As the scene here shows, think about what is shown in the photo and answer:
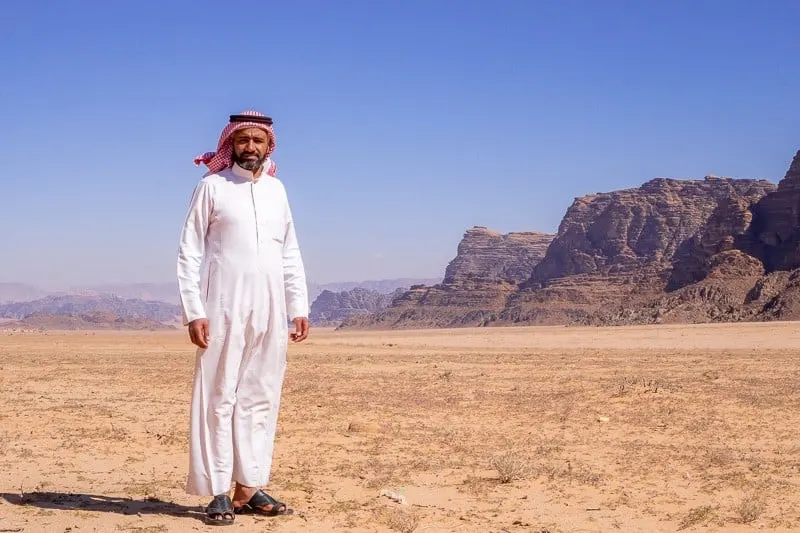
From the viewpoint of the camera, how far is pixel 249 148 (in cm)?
520

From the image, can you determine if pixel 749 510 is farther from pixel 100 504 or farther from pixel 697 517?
pixel 100 504

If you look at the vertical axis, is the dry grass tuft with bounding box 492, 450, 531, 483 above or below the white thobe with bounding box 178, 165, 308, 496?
below

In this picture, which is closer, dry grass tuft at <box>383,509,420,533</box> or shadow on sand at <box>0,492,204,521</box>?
dry grass tuft at <box>383,509,420,533</box>

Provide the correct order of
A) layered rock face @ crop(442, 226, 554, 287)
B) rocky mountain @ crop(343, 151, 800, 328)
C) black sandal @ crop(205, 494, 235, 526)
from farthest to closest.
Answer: layered rock face @ crop(442, 226, 554, 287), rocky mountain @ crop(343, 151, 800, 328), black sandal @ crop(205, 494, 235, 526)

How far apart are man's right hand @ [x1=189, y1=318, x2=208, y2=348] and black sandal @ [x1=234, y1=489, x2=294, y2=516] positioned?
95 cm

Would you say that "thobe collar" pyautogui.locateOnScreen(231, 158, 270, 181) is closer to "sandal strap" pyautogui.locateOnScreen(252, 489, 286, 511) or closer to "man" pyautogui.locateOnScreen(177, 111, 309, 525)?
"man" pyautogui.locateOnScreen(177, 111, 309, 525)

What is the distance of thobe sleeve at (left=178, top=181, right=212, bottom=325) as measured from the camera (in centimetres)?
493

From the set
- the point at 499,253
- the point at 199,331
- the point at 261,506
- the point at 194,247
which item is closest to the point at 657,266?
the point at 499,253

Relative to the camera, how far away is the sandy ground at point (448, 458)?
538 cm

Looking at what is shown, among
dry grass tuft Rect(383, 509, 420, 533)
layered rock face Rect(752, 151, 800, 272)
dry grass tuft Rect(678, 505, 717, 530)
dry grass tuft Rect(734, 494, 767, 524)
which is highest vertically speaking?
layered rock face Rect(752, 151, 800, 272)

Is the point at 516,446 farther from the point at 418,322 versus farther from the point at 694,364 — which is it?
the point at 418,322

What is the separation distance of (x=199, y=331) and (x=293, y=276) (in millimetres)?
702

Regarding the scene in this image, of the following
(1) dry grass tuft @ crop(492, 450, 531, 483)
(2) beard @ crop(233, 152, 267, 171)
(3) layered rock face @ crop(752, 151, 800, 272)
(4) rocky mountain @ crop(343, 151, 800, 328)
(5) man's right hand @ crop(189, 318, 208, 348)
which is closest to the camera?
(5) man's right hand @ crop(189, 318, 208, 348)

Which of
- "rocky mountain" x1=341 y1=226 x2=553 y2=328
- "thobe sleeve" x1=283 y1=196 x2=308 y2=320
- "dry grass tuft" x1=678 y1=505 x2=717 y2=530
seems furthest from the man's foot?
"rocky mountain" x1=341 y1=226 x2=553 y2=328
